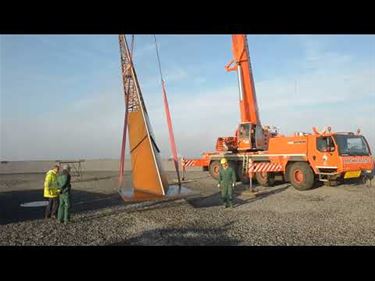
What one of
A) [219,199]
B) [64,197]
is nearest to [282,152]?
[219,199]

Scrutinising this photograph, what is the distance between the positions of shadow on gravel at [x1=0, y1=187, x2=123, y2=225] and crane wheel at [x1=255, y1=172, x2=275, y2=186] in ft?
21.2

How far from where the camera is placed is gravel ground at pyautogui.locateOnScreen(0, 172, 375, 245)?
729 cm

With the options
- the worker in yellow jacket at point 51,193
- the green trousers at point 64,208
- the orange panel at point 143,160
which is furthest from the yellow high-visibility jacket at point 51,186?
the orange panel at point 143,160

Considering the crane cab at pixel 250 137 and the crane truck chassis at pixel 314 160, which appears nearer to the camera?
the crane truck chassis at pixel 314 160

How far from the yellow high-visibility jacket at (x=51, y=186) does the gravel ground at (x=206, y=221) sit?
0.72m

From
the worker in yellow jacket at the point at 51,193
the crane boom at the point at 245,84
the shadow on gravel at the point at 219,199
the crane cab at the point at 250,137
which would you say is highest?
the crane boom at the point at 245,84

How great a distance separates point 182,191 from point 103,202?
2.78 meters

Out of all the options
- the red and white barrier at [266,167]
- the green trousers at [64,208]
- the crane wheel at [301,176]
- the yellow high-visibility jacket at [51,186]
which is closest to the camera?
the green trousers at [64,208]

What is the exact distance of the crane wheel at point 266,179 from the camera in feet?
52.0

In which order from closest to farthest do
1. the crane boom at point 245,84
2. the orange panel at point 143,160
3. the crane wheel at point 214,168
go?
the orange panel at point 143,160 < the crane boom at point 245,84 < the crane wheel at point 214,168

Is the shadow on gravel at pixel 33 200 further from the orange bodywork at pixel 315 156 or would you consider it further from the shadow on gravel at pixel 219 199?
the orange bodywork at pixel 315 156

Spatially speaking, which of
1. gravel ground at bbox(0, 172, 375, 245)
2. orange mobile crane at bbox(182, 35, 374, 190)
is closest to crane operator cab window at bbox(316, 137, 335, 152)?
orange mobile crane at bbox(182, 35, 374, 190)

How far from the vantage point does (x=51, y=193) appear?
32.2ft
